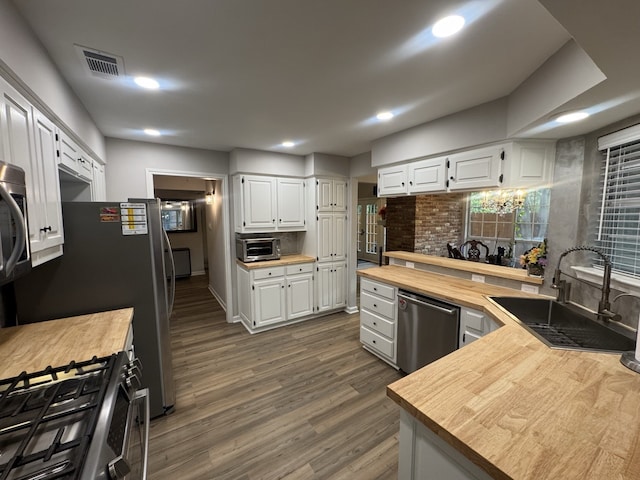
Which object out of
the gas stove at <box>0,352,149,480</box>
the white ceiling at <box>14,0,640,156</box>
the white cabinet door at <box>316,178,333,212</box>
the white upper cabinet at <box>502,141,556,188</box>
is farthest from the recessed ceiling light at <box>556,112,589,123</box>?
the white cabinet door at <box>316,178,333,212</box>

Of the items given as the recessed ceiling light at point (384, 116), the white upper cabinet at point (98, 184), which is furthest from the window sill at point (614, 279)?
the white upper cabinet at point (98, 184)

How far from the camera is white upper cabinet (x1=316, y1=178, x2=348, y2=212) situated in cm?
403

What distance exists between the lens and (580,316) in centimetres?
169

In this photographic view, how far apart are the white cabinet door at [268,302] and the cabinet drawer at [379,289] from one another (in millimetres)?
1307

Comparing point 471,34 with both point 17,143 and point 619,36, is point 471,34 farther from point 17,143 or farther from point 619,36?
point 17,143

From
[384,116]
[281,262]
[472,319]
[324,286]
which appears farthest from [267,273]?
[472,319]

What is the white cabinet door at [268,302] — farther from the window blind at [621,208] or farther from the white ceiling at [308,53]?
the window blind at [621,208]

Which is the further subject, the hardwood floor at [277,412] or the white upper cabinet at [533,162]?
the white upper cabinet at [533,162]

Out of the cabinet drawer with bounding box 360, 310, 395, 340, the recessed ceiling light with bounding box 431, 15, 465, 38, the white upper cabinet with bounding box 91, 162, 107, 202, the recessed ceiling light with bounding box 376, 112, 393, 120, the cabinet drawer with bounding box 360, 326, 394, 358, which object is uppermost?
the recessed ceiling light with bounding box 376, 112, 393, 120

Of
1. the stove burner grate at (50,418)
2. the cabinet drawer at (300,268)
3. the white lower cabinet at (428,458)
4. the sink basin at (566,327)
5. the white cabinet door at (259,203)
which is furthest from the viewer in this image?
the cabinet drawer at (300,268)

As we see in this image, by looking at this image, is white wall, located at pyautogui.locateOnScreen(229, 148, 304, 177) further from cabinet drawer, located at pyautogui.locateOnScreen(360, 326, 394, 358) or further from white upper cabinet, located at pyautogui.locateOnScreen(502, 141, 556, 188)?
white upper cabinet, located at pyautogui.locateOnScreen(502, 141, 556, 188)

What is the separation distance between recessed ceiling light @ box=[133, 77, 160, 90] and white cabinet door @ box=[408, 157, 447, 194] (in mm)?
2374

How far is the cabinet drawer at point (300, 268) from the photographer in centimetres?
384

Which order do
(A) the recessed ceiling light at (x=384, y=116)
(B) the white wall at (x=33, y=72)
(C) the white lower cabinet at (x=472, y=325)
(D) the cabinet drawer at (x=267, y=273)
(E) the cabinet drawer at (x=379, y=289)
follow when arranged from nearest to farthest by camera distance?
1. (B) the white wall at (x=33, y=72)
2. (C) the white lower cabinet at (x=472, y=325)
3. (A) the recessed ceiling light at (x=384, y=116)
4. (E) the cabinet drawer at (x=379, y=289)
5. (D) the cabinet drawer at (x=267, y=273)
